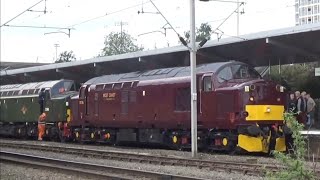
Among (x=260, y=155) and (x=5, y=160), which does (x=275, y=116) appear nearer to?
(x=260, y=155)

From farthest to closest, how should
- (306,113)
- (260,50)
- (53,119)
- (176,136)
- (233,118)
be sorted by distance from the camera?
(53,119) < (260,50) < (176,136) < (306,113) < (233,118)

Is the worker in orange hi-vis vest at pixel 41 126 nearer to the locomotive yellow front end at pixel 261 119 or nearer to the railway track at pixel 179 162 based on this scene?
the railway track at pixel 179 162

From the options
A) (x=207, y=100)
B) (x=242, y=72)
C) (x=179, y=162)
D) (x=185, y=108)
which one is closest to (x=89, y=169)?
(x=179, y=162)

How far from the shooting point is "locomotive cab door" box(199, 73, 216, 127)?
1800cm

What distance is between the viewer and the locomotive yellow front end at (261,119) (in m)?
16.9

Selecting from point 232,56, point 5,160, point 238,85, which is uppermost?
point 232,56

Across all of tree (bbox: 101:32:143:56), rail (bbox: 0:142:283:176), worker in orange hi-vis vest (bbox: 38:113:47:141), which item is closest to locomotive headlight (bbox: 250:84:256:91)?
rail (bbox: 0:142:283:176)

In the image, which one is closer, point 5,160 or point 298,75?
point 5,160

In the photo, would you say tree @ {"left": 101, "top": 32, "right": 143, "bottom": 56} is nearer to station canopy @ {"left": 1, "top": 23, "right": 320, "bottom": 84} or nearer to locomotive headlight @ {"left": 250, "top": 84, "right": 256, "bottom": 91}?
station canopy @ {"left": 1, "top": 23, "right": 320, "bottom": 84}

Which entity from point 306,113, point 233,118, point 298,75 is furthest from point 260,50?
point 298,75

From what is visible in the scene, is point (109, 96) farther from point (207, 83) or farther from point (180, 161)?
point (180, 161)

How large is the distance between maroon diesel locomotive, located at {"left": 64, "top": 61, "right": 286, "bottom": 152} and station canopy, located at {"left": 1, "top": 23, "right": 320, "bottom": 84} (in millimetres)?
2449

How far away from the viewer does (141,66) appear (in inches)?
1148

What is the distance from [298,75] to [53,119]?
14.8 meters
